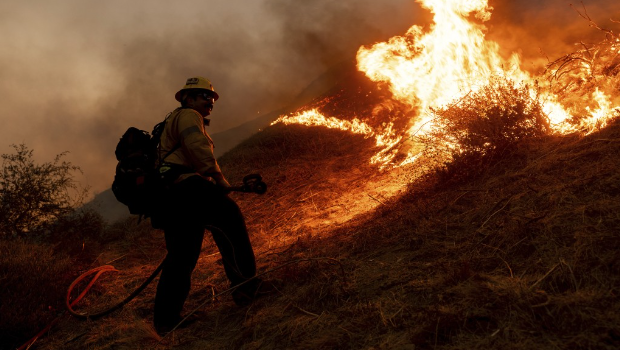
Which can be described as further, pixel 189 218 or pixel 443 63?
pixel 443 63

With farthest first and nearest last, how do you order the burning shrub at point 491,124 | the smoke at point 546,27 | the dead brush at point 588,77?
1. the smoke at point 546,27
2. the dead brush at point 588,77
3. the burning shrub at point 491,124

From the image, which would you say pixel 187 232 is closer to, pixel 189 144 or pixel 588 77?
pixel 189 144

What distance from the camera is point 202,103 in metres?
4.09

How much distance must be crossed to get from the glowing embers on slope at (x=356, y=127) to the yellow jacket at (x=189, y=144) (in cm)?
603

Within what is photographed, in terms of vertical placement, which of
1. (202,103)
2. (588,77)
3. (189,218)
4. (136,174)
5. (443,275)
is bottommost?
(443,275)

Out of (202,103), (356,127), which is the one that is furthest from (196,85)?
(356,127)

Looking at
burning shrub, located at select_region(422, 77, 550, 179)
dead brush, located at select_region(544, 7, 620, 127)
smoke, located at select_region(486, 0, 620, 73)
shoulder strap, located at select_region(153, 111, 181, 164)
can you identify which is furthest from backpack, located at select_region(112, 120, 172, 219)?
smoke, located at select_region(486, 0, 620, 73)

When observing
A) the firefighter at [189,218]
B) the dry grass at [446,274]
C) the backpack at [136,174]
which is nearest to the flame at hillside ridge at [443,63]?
the dry grass at [446,274]

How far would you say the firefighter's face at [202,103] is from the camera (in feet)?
13.4

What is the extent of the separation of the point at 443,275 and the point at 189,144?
102 inches

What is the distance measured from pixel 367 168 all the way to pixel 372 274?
5967 mm

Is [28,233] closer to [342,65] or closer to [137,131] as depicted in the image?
[137,131]

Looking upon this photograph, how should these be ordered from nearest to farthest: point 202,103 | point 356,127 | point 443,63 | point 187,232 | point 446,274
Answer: point 446,274, point 187,232, point 202,103, point 443,63, point 356,127

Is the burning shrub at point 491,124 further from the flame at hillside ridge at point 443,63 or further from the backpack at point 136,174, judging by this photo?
the backpack at point 136,174
